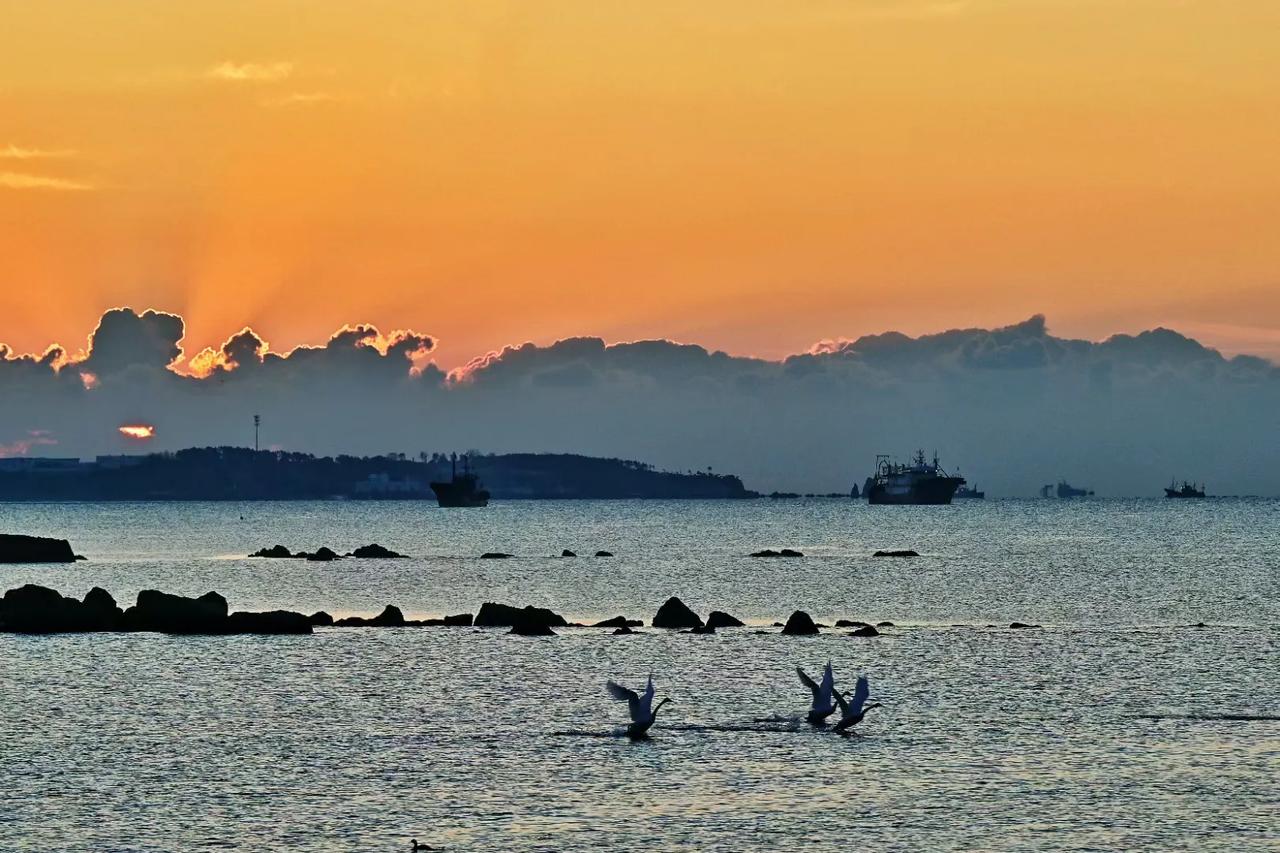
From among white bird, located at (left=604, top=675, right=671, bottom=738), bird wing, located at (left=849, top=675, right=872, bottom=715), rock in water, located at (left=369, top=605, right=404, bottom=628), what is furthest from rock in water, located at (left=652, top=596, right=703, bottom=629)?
white bird, located at (left=604, top=675, right=671, bottom=738)

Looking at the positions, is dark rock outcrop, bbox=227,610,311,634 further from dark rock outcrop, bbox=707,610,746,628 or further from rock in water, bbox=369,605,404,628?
dark rock outcrop, bbox=707,610,746,628

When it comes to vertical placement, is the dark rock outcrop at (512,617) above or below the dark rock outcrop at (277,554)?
below

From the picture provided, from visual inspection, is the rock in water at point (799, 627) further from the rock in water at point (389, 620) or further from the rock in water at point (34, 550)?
the rock in water at point (34, 550)

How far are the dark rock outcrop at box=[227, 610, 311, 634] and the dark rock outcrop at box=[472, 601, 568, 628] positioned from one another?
729cm

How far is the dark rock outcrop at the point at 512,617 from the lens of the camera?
7362 centimetres

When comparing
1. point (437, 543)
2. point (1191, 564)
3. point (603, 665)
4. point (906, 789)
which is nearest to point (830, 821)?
point (906, 789)

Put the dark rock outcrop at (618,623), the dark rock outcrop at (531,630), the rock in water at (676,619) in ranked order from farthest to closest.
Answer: the dark rock outcrop at (618,623)
the rock in water at (676,619)
the dark rock outcrop at (531,630)

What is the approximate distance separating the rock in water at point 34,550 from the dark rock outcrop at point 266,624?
7166cm

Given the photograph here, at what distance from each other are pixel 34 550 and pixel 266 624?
252 feet

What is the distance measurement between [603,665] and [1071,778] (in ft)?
82.9

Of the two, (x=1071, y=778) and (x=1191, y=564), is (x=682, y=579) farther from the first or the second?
(x=1071, y=778)

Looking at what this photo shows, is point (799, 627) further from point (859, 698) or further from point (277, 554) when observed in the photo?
point (277, 554)

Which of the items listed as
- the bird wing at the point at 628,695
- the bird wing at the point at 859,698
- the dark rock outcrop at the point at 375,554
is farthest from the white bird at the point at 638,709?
the dark rock outcrop at the point at 375,554

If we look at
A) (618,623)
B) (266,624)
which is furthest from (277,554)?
(618,623)
